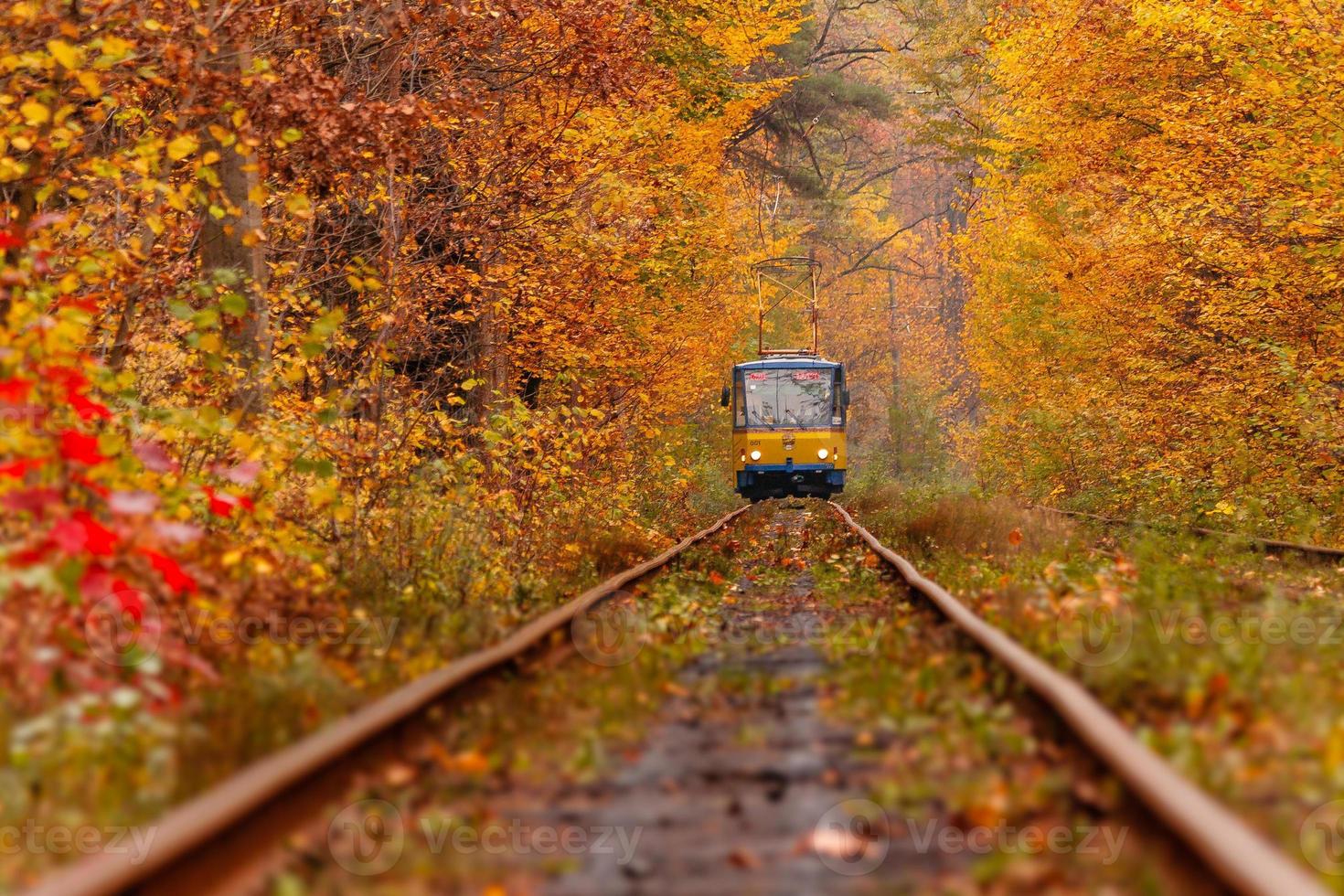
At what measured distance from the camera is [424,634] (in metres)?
7.78

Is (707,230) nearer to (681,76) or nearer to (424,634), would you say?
(681,76)

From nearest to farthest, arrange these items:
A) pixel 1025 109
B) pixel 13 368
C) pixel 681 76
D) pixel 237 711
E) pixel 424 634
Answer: pixel 237 711, pixel 13 368, pixel 424 634, pixel 681 76, pixel 1025 109

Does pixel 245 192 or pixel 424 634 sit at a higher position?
pixel 245 192

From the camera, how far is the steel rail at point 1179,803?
2947 mm

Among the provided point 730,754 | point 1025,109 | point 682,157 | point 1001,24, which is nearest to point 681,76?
point 682,157

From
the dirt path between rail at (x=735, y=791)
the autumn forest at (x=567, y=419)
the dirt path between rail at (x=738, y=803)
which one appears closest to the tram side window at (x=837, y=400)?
the autumn forest at (x=567, y=419)

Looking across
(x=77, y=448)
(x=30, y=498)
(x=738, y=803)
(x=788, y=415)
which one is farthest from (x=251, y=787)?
(x=788, y=415)

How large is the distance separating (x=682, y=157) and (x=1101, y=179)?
8.17m

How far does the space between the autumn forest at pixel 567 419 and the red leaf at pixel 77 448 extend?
0.02 meters

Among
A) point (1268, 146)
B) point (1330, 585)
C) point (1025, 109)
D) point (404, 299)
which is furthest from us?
point (1025, 109)

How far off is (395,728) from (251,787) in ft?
4.02

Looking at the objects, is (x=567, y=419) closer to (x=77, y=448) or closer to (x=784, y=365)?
(x=77, y=448)

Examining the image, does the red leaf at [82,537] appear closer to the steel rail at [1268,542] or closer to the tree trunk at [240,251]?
the tree trunk at [240,251]

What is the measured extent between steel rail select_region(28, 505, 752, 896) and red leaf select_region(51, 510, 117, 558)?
1.19m
